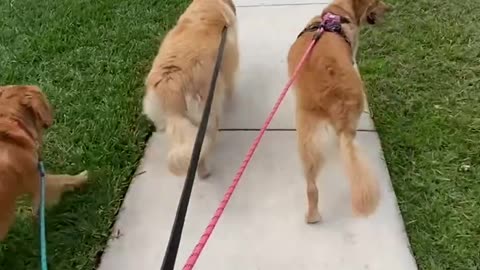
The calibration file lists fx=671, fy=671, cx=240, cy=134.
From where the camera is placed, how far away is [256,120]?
4473mm

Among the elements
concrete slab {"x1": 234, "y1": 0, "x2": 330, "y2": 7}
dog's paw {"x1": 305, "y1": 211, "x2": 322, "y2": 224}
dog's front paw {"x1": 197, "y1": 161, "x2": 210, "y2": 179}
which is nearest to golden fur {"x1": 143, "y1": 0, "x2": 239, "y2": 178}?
dog's front paw {"x1": 197, "y1": 161, "x2": 210, "y2": 179}

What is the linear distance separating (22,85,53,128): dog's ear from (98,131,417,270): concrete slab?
702 millimetres

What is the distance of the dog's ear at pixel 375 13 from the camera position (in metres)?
4.49

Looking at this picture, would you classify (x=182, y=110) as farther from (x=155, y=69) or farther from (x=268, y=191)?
(x=268, y=191)

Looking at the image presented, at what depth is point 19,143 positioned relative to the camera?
129 inches

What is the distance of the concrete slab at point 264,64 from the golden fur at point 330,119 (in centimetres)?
86

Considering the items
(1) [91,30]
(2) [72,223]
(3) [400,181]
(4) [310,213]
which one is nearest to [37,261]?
(2) [72,223]

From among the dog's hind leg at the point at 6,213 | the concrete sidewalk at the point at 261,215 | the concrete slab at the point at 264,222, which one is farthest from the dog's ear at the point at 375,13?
Answer: the dog's hind leg at the point at 6,213

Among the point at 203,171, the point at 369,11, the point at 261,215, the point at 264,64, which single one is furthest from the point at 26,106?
the point at 369,11

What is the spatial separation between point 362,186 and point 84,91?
98.1 inches

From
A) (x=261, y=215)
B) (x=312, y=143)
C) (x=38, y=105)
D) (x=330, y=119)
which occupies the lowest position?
(x=261, y=215)

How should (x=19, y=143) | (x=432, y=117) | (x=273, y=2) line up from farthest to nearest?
(x=273, y=2), (x=432, y=117), (x=19, y=143)

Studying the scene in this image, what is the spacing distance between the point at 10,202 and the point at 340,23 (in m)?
2.16

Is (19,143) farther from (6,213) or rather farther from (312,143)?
(312,143)
